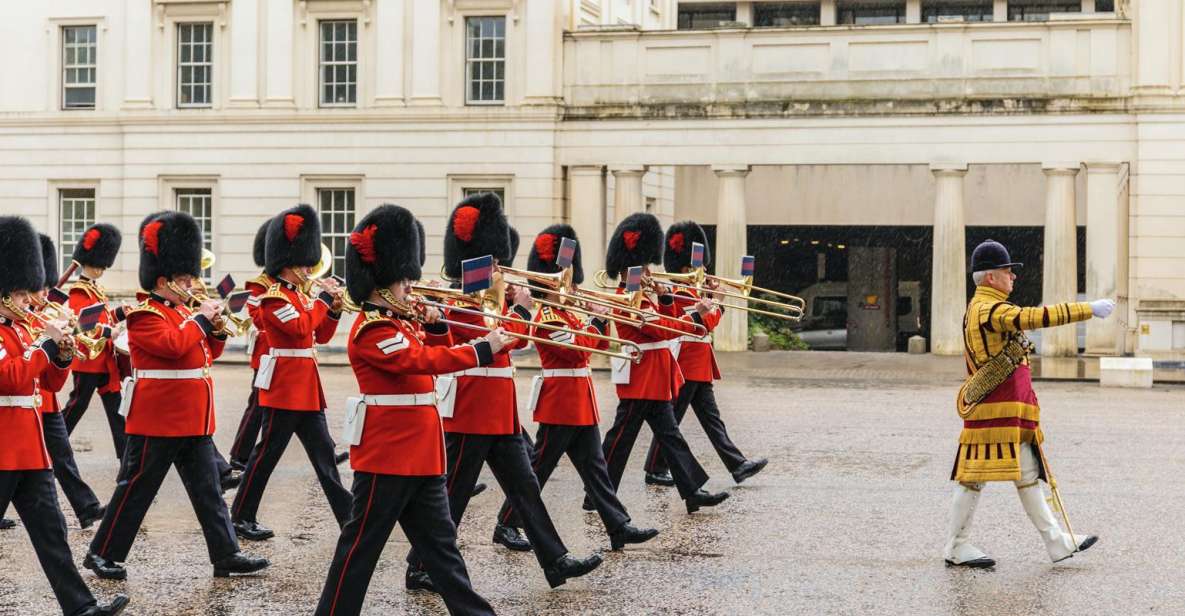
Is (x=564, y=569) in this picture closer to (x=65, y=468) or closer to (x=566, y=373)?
(x=566, y=373)

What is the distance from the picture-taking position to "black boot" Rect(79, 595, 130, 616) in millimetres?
6625

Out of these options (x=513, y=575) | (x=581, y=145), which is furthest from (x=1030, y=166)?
(x=513, y=575)

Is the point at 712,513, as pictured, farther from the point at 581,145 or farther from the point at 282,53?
the point at 282,53

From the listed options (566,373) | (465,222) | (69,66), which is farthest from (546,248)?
(69,66)

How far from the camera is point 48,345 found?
670 centimetres

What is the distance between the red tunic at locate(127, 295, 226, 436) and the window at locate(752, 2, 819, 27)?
35992mm

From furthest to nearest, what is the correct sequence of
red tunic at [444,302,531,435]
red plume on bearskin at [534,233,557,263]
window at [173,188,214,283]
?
window at [173,188,214,283] → red plume on bearskin at [534,233,557,263] → red tunic at [444,302,531,435]

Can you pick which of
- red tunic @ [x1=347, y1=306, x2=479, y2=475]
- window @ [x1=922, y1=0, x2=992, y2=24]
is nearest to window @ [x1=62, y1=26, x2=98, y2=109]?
window @ [x1=922, y1=0, x2=992, y2=24]

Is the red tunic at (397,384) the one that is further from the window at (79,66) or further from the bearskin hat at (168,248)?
the window at (79,66)

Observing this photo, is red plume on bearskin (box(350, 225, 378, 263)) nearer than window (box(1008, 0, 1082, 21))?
Yes

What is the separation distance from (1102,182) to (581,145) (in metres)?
8.60

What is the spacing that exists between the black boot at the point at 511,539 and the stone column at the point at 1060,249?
18.7 m

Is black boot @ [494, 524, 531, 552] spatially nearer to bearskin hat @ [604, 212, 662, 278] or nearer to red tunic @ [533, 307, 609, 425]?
red tunic @ [533, 307, 609, 425]

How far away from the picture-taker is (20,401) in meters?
6.80
